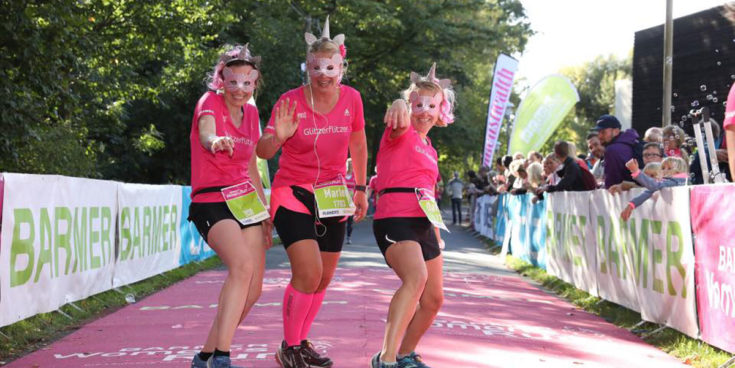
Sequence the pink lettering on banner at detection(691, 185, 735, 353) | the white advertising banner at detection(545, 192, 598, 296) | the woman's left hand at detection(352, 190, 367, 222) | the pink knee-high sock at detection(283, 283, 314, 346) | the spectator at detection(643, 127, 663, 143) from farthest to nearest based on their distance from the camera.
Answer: the white advertising banner at detection(545, 192, 598, 296), the spectator at detection(643, 127, 663, 143), the pink lettering on banner at detection(691, 185, 735, 353), the woman's left hand at detection(352, 190, 367, 222), the pink knee-high sock at detection(283, 283, 314, 346)

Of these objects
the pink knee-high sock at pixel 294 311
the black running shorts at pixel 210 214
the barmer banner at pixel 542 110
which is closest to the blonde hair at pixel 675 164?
the pink knee-high sock at pixel 294 311

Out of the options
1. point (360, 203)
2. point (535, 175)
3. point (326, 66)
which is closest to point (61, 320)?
point (360, 203)

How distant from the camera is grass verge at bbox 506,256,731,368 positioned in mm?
7570

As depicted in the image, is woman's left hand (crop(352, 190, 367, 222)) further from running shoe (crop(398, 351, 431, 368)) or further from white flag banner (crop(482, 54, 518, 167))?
white flag banner (crop(482, 54, 518, 167))

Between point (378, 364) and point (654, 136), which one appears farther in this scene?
point (654, 136)

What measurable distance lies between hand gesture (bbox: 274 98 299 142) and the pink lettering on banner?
3.13 metres

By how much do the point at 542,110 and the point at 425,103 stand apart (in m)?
19.4

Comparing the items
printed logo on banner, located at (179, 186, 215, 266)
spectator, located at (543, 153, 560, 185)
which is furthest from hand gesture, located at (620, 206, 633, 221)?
printed logo on banner, located at (179, 186, 215, 266)

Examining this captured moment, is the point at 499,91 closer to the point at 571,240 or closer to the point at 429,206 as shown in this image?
the point at 571,240

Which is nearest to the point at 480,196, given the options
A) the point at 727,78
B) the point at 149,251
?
the point at 727,78

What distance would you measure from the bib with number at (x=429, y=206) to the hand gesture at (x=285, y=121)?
0.86m

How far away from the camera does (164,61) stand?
98.7 feet

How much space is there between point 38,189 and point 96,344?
66.9 inches

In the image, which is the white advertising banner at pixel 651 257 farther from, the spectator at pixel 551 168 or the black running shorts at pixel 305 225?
the spectator at pixel 551 168
